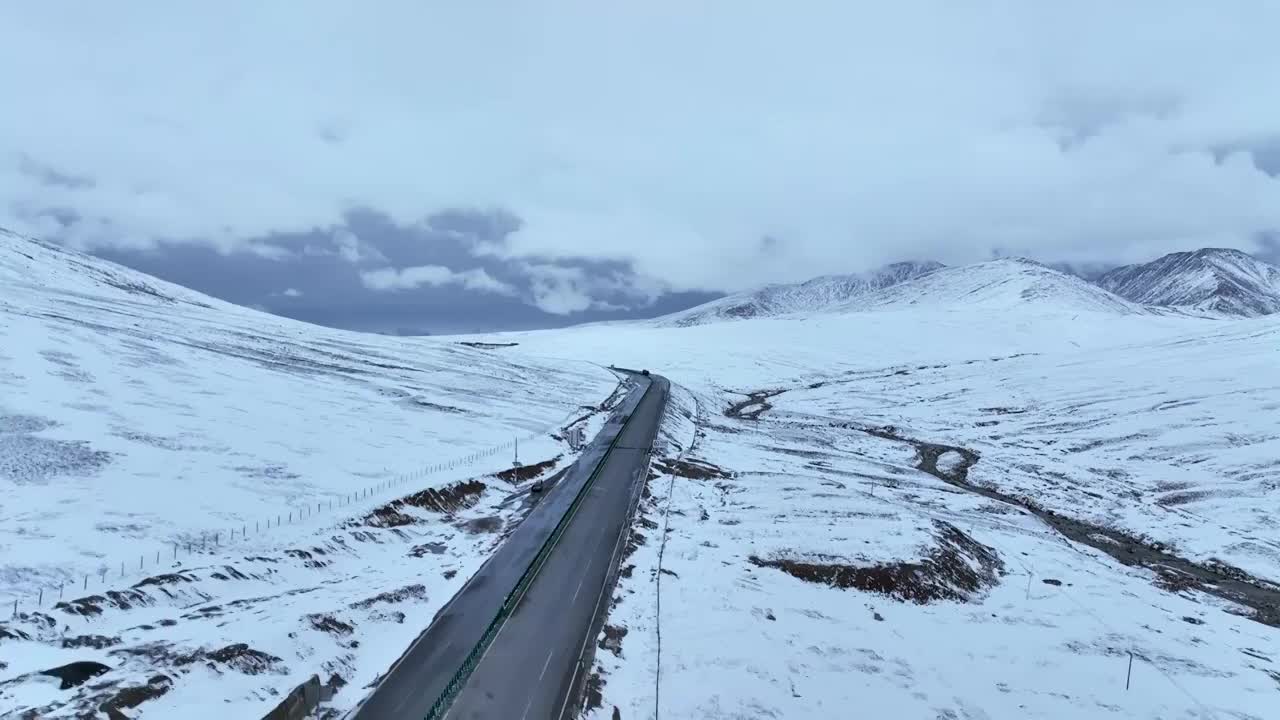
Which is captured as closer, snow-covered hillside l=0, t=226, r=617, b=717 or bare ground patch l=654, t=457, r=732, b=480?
snow-covered hillside l=0, t=226, r=617, b=717

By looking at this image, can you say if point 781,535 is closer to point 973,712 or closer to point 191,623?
point 973,712

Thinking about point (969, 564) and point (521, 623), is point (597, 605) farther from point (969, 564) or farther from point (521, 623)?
point (969, 564)

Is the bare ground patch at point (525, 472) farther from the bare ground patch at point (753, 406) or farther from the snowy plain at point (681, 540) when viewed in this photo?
the bare ground patch at point (753, 406)

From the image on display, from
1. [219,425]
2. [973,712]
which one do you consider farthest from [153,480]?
[973,712]

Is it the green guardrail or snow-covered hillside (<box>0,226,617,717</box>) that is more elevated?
snow-covered hillside (<box>0,226,617,717</box>)

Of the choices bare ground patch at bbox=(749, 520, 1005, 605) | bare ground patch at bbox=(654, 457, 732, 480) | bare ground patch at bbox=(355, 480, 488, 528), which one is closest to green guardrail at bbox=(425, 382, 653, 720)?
bare ground patch at bbox=(355, 480, 488, 528)

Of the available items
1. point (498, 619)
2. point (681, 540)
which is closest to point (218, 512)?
point (498, 619)

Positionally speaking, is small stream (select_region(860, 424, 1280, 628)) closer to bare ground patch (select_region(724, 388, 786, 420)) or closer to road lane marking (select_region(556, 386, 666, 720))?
road lane marking (select_region(556, 386, 666, 720))
